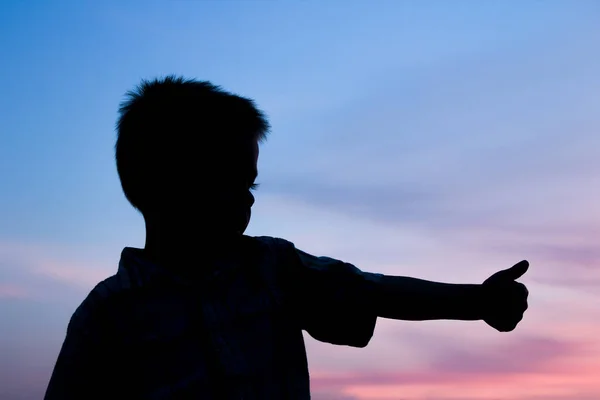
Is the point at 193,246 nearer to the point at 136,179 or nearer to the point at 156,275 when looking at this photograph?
the point at 156,275

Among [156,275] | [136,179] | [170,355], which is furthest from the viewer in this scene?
[136,179]

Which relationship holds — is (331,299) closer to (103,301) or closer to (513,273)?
(513,273)

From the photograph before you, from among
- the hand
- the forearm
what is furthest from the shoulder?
the hand

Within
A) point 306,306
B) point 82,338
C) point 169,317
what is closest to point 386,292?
point 306,306

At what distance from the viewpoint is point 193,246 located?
105 inches

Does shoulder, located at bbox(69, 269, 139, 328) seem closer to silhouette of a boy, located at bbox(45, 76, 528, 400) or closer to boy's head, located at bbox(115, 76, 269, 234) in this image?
silhouette of a boy, located at bbox(45, 76, 528, 400)

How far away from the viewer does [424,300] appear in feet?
8.32

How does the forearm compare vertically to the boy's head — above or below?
below

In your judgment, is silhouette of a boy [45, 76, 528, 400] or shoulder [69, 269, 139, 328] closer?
silhouette of a boy [45, 76, 528, 400]

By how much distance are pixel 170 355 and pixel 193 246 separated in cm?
48

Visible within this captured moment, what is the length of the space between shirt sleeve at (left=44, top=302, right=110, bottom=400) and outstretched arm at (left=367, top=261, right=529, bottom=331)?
45.9 inches

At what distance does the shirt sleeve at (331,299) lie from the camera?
2594mm

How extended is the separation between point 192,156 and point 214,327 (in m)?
0.76

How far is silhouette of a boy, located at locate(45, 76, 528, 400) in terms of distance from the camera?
2.46 m
